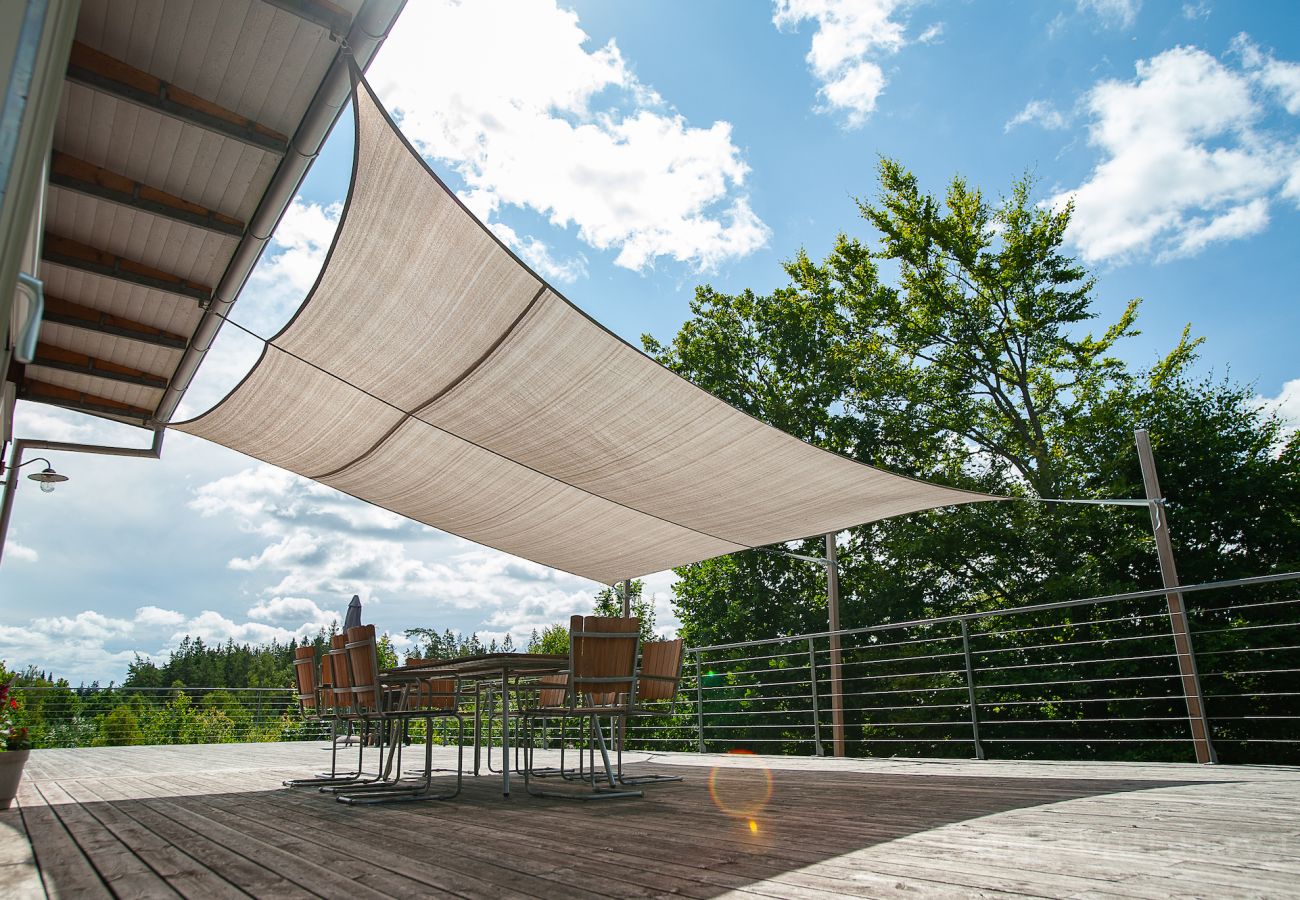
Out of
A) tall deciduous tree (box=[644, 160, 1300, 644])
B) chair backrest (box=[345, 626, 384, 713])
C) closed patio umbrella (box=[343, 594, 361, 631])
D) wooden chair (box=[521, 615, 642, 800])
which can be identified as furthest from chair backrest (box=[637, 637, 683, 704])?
tall deciduous tree (box=[644, 160, 1300, 644])

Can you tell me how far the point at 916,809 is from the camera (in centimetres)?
287

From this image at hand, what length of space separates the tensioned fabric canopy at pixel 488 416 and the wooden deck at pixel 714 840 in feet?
5.67

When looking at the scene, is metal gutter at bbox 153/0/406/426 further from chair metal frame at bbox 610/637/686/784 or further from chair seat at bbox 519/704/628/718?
chair metal frame at bbox 610/637/686/784

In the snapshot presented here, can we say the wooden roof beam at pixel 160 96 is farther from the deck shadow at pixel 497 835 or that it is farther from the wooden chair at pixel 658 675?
the wooden chair at pixel 658 675

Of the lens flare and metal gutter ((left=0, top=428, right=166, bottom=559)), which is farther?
metal gutter ((left=0, top=428, right=166, bottom=559))

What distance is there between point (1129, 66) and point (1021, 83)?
2229mm

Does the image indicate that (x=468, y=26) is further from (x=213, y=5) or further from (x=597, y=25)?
(x=597, y=25)

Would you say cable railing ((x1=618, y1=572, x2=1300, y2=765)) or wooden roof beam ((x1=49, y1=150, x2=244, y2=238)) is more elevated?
wooden roof beam ((x1=49, y1=150, x2=244, y2=238))

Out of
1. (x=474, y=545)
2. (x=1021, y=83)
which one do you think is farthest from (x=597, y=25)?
(x=1021, y=83)

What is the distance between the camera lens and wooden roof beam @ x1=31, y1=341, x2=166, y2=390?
561cm

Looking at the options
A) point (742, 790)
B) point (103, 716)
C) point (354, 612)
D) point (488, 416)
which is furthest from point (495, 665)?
point (103, 716)

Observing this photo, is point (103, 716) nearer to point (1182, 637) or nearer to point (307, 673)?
point (307, 673)

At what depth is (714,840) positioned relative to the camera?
2312 mm

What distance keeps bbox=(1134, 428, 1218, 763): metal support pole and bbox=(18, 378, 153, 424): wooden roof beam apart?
295 inches
